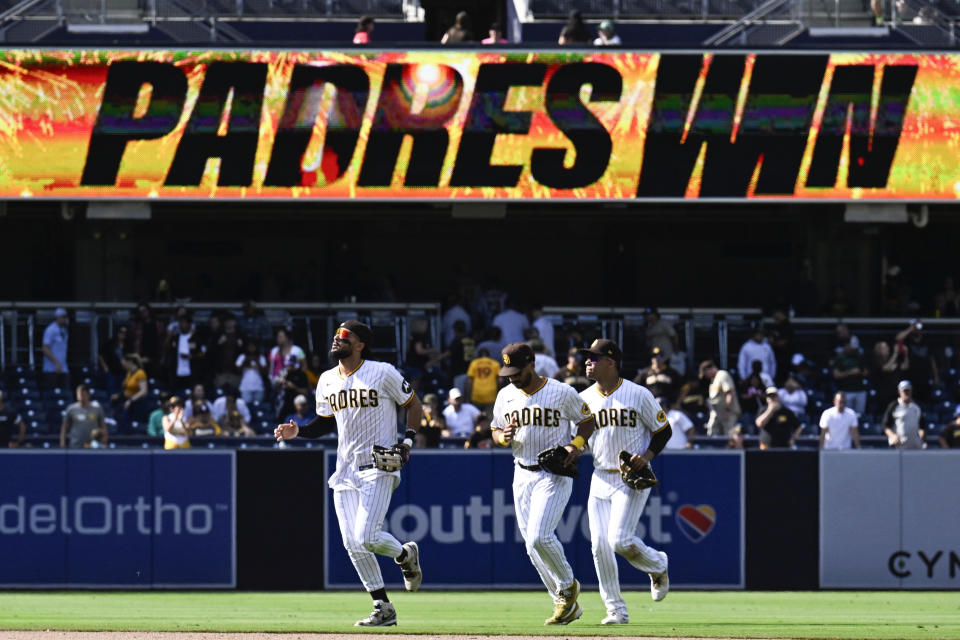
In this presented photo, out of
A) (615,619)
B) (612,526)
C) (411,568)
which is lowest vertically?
(615,619)

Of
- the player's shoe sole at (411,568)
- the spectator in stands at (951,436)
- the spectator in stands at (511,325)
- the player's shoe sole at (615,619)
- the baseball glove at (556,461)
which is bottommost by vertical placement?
the player's shoe sole at (615,619)

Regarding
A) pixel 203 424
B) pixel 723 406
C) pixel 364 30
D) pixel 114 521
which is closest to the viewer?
pixel 114 521

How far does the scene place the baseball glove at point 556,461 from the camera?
36.3 feet

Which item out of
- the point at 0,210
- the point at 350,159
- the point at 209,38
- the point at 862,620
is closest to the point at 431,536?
the point at 862,620

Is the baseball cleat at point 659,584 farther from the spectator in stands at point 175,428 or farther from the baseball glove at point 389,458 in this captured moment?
the spectator in stands at point 175,428

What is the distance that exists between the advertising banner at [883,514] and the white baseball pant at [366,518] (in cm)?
693

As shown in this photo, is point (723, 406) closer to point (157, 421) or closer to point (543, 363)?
point (543, 363)

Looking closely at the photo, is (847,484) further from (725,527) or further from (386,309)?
(386,309)

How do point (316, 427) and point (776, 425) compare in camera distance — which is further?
point (776, 425)

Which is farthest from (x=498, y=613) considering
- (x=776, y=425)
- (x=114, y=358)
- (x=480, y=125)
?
(x=480, y=125)

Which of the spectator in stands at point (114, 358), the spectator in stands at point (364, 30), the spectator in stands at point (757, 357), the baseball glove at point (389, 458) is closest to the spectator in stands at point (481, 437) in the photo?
the spectator in stands at point (757, 357)

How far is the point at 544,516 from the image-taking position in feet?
36.4

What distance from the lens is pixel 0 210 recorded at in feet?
85.8

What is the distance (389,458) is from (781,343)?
12.5 m
